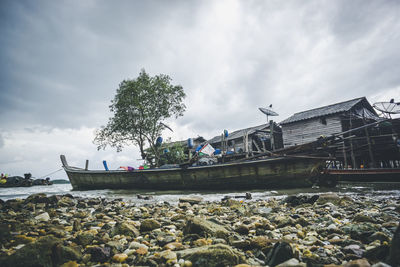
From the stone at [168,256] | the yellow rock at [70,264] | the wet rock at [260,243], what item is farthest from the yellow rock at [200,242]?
the yellow rock at [70,264]

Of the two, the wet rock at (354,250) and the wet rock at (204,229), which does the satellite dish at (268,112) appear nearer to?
the wet rock at (204,229)

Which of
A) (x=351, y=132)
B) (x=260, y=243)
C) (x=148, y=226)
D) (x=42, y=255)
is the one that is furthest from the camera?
(x=351, y=132)

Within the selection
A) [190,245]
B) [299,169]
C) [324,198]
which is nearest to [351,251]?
[190,245]

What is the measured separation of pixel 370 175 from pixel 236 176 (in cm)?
962

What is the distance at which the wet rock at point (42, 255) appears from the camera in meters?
1.70

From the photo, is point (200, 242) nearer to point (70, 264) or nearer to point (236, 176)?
point (70, 264)

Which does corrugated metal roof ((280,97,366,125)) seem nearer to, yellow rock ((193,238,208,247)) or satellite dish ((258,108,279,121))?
satellite dish ((258,108,279,121))

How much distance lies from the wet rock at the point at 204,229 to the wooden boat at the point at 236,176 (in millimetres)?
8775

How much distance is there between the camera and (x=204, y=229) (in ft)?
8.44

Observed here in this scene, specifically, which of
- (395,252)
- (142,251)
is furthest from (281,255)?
(142,251)

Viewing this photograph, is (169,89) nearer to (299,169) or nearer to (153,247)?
(299,169)

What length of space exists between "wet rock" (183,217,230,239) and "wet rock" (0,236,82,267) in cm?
133

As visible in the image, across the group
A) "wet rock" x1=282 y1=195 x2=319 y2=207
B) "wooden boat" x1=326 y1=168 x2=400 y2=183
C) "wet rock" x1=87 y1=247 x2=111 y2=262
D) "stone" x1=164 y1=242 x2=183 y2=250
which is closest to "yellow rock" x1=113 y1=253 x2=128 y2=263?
"wet rock" x1=87 y1=247 x2=111 y2=262

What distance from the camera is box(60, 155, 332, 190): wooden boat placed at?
33.9 ft
